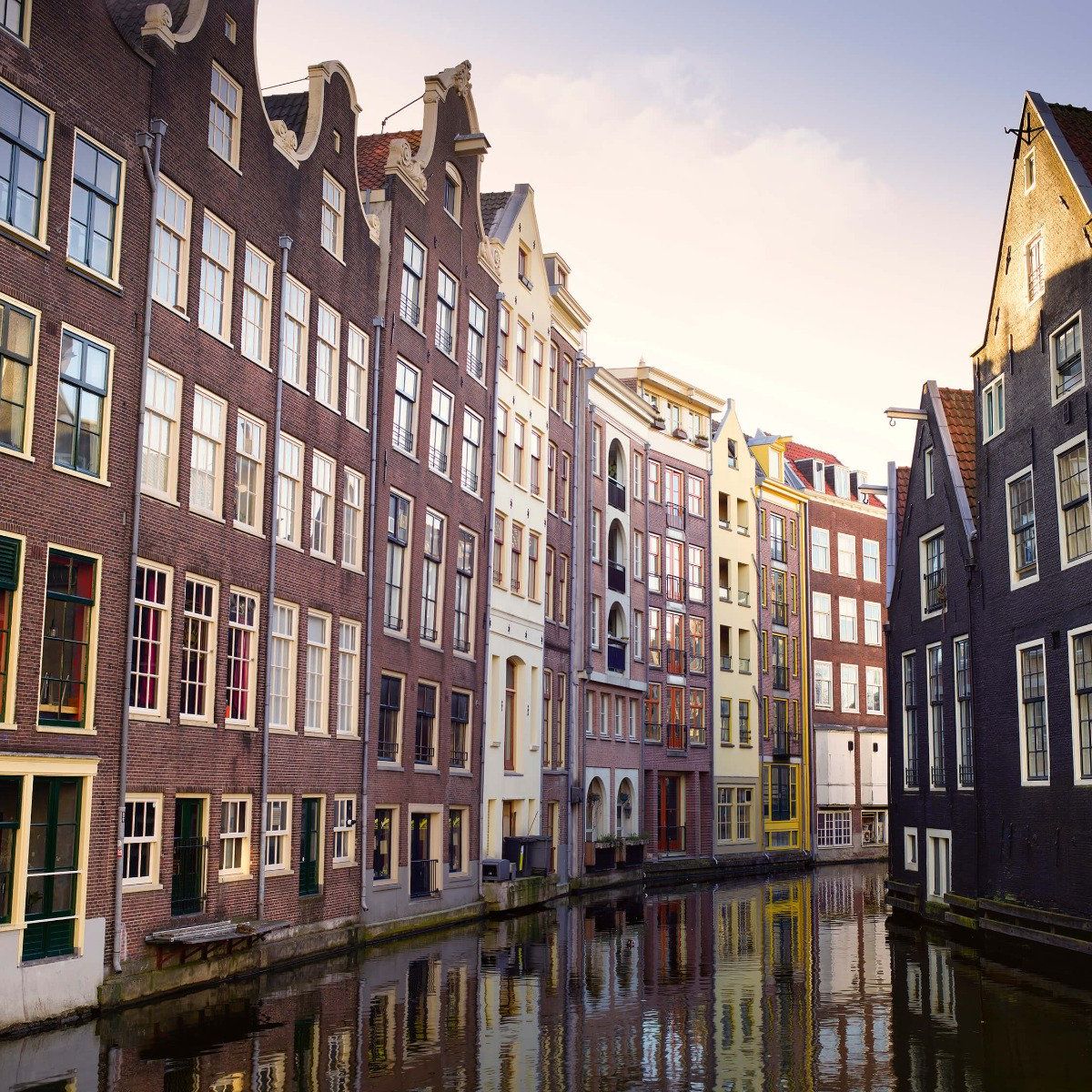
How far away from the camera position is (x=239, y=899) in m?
23.2

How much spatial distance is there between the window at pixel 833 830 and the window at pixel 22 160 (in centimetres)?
5386

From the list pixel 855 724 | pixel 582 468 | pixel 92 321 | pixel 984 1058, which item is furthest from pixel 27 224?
pixel 855 724

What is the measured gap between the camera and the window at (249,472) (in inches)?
941

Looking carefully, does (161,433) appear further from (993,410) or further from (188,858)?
(993,410)

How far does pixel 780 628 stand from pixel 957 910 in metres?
33.7

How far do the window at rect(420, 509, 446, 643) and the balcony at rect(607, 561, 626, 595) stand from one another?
17.5 metres

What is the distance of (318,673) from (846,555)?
47.8 m

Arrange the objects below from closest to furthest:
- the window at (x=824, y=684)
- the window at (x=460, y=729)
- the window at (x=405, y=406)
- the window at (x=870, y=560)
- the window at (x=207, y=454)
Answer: the window at (x=207, y=454) → the window at (x=405, y=406) → the window at (x=460, y=729) → the window at (x=824, y=684) → the window at (x=870, y=560)

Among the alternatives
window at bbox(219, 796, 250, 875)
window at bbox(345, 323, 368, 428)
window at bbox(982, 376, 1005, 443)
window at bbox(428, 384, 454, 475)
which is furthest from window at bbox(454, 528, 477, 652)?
window at bbox(982, 376, 1005, 443)

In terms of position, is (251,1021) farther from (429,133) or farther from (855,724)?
(855,724)

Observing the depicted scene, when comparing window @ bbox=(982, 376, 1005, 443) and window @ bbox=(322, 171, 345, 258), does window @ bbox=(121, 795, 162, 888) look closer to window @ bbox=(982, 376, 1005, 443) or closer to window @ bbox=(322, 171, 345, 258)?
window @ bbox=(322, 171, 345, 258)

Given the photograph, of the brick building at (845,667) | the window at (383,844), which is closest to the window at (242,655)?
the window at (383,844)

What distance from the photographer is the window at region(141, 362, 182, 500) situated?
826 inches

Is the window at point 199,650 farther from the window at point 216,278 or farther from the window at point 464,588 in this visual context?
the window at point 464,588
